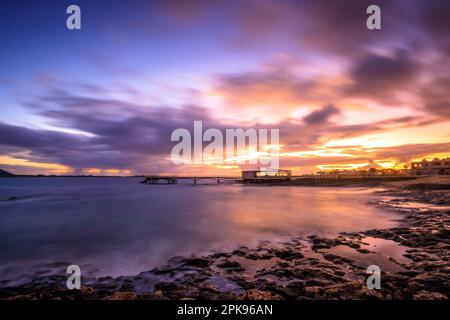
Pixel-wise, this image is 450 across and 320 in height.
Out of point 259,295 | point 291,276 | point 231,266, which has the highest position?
point 259,295

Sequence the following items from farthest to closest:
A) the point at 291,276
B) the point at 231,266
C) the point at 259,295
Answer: the point at 231,266
the point at 291,276
the point at 259,295

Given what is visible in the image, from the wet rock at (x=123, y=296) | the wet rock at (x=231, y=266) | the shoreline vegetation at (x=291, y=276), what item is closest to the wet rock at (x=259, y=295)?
the shoreline vegetation at (x=291, y=276)

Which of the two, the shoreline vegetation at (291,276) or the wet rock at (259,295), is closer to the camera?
the wet rock at (259,295)

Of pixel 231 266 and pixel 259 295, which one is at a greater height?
pixel 259 295

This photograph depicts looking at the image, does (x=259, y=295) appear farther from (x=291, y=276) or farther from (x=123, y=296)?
(x=123, y=296)

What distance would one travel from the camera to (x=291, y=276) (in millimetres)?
5645

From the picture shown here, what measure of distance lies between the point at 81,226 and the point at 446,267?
16.2m

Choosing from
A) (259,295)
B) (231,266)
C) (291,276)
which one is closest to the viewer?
(259,295)

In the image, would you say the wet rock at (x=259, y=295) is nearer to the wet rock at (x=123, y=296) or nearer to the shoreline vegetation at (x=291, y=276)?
the shoreline vegetation at (x=291, y=276)

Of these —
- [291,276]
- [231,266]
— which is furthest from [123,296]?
[291,276]

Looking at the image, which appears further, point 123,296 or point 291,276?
point 291,276

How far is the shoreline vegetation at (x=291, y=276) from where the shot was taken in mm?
4715

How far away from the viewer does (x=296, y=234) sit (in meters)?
10.8
